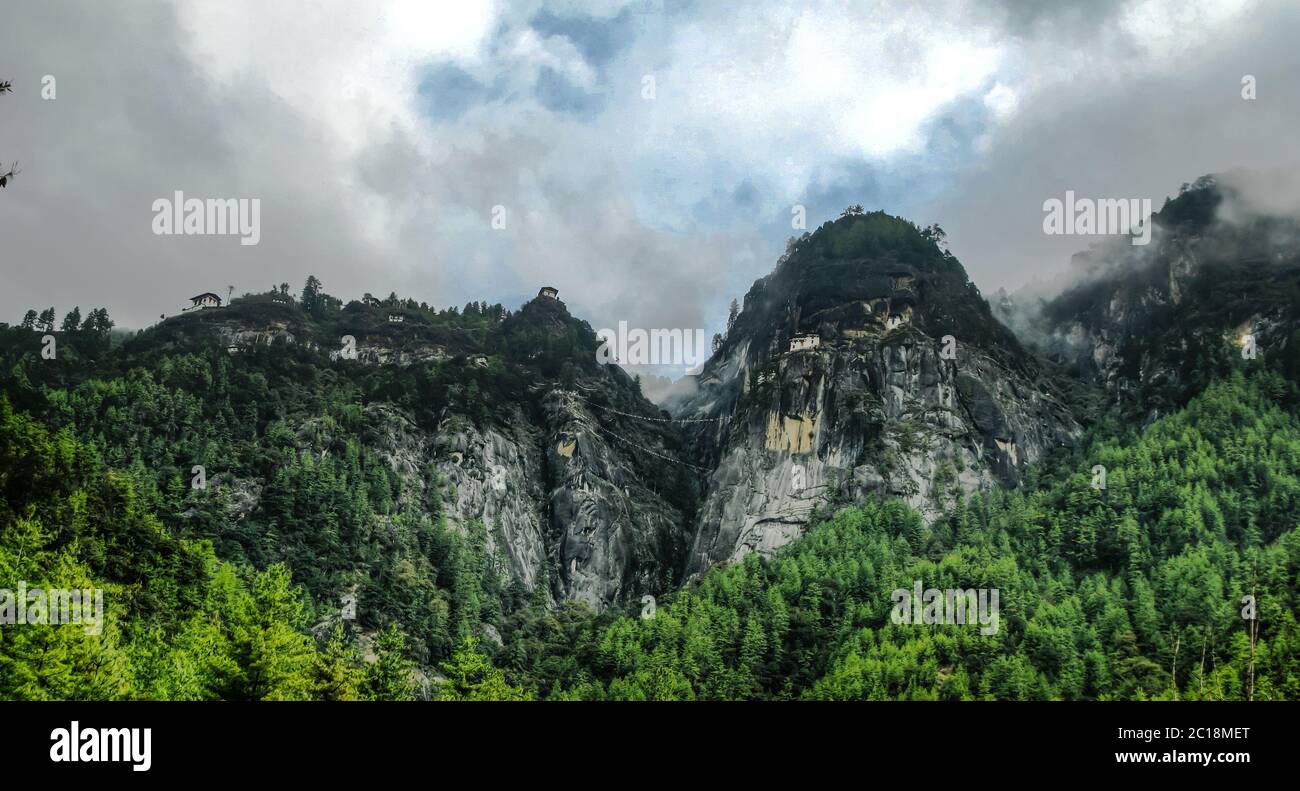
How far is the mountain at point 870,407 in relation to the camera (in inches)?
5763

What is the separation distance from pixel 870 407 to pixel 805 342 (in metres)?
18.9

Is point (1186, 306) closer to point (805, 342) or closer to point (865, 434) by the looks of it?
point (865, 434)

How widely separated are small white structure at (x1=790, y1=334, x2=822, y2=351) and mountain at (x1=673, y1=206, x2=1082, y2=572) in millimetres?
210

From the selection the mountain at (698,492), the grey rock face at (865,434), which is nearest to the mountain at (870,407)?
the grey rock face at (865,434)

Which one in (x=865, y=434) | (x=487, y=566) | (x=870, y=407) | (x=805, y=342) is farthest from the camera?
(x=805, y=342)

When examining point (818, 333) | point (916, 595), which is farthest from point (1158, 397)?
point (916, 595)

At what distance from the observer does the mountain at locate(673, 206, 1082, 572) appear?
146375 mm

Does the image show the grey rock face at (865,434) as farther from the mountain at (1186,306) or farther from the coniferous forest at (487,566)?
the mountain at (1186,306)

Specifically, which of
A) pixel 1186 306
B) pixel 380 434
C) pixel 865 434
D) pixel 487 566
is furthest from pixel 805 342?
pixel 380 434

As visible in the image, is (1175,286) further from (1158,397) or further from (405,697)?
(405,697)

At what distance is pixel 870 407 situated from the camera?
6097 inches

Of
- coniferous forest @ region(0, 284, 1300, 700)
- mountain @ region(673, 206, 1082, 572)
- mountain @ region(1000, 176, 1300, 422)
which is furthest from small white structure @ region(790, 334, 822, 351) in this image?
mountain @ region(1000, 176, 1300, 422)

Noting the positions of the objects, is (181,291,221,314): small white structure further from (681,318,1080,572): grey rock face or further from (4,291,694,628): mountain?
(681,318,1080,572): grey rock face

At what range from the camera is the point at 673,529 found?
161 m
